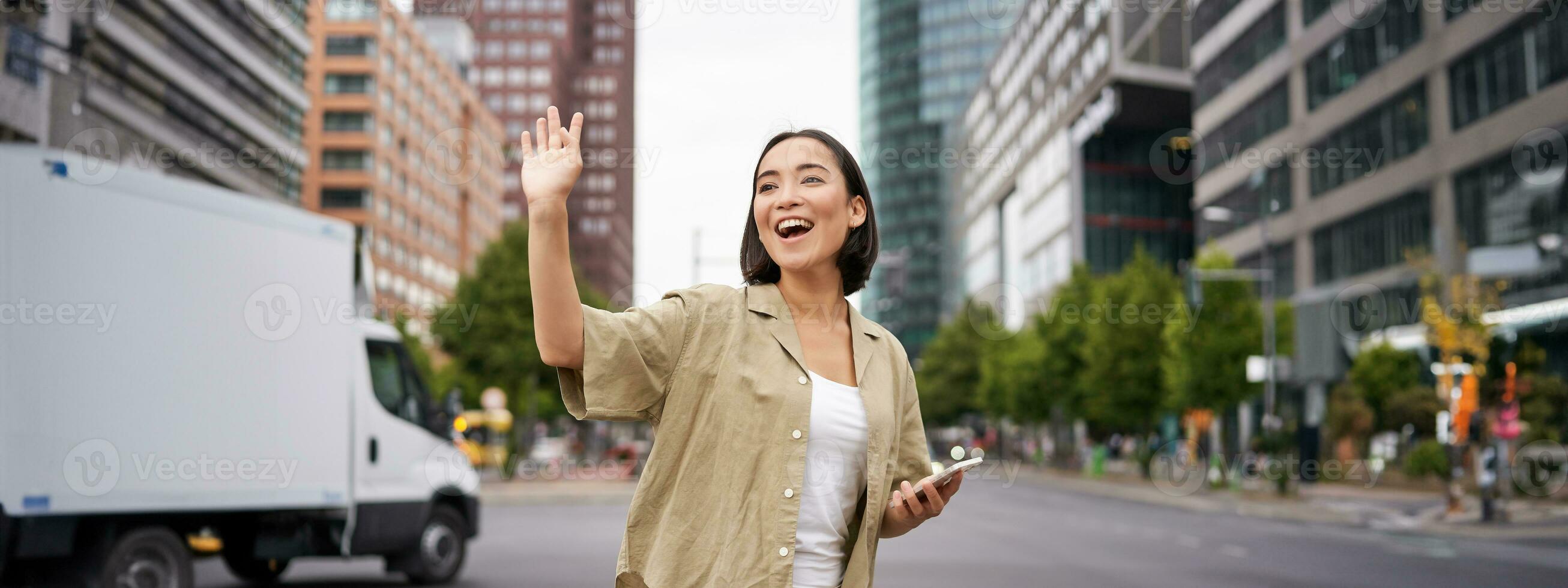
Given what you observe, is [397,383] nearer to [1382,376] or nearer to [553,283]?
[553,283]

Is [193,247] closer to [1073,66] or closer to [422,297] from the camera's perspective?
[1073,66]

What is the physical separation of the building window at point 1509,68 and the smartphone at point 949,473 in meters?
29.9

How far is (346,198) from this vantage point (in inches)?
3231

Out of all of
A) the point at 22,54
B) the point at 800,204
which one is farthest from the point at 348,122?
the point at 800,204

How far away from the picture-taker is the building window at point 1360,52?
121 ft

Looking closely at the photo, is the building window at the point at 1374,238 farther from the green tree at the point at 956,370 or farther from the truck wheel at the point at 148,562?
the green tree at the point at 956,370

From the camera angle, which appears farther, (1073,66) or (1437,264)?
(1073,66)

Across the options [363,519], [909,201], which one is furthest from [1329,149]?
[909,201]

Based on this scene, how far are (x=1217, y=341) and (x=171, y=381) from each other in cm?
2877

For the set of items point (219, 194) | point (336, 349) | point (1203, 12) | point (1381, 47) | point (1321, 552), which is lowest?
point (1321, 552)

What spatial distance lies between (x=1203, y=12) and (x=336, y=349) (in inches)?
1888

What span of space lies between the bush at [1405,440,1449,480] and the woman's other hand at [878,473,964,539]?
29.0 metres

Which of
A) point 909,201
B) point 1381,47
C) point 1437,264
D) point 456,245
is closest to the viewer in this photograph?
point 1437,264

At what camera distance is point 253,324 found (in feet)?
30.0
